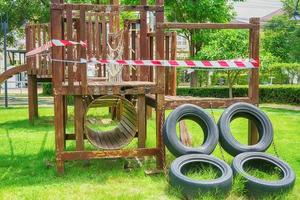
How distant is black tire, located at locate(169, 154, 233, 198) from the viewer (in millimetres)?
5371

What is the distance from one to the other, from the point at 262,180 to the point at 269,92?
52.5 feet

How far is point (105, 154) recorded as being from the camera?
22.1ft

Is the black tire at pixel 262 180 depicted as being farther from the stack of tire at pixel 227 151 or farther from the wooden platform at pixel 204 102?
the wooden platform at pixel 204 102

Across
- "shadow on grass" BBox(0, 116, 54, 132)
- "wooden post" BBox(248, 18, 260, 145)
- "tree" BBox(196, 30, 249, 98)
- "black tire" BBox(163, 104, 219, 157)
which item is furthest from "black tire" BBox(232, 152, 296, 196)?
"tree" BBox(196, 30, 249, 98)

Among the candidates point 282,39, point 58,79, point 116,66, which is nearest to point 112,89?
point 58,79

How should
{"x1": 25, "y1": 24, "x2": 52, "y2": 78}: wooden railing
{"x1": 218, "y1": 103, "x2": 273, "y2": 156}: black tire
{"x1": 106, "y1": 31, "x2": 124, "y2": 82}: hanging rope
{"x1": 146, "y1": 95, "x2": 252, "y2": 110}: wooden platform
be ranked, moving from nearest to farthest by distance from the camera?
{"x1": 218, "y1": 103, "x2": 273, "y2": 156}: black tire < {"x1": 146, "y1": 95, "x2": 252, "y2": 110}: wooden platform < {"x1": 106, "y1": 31, "x2": 124, "y2": 82}: hanging rope < {"x1": 25, "y1": 24, "x2": 52, "y2": 78}: wooden railing

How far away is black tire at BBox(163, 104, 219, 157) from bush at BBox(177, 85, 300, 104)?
14.4 m

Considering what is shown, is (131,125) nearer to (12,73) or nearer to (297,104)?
(12,73)

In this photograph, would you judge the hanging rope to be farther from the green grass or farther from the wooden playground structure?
the green grass

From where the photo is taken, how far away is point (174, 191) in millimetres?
5742

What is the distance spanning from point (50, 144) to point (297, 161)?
448cm

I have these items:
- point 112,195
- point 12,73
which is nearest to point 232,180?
point 112,195

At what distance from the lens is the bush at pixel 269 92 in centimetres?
2036

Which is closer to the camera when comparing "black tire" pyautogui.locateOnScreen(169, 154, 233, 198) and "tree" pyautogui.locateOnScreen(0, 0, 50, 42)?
"black tire" pyautogui.locateOnScreen(169, 154, 233, 198)
